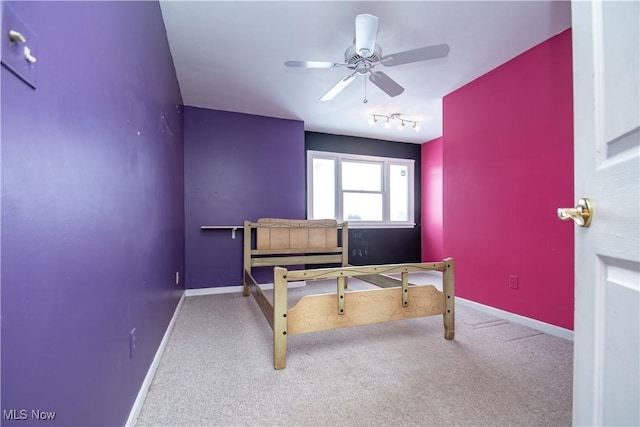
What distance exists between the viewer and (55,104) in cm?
71

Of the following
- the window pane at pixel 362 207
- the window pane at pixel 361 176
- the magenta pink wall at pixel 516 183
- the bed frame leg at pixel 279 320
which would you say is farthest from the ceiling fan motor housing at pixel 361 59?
the window pane at pixel 362 207

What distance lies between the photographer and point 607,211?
547mm

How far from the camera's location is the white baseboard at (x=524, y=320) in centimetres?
222

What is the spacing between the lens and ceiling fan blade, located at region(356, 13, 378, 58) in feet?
5.61

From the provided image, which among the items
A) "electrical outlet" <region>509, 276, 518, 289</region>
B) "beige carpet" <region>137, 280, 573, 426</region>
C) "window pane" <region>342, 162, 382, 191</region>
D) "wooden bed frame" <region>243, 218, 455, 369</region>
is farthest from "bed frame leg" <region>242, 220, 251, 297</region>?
"electrical outlet" <region>509, 276, 518, 289</region>

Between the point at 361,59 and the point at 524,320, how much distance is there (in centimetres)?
266

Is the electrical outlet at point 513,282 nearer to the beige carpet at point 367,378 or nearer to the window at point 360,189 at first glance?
the beige carpet at point 367,378

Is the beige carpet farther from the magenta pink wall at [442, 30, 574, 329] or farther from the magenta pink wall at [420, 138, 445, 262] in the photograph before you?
the magenta pink wall at [420, 138, 445, 262]

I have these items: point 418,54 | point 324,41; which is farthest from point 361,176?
point 418,54

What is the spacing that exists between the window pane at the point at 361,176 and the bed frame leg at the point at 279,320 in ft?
11.1

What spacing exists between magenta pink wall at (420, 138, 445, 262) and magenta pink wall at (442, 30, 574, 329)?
1.71 meters

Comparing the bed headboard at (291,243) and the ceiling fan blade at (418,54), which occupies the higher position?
the ceiling fan blade at (418,54)

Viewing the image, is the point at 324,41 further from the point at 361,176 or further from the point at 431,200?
the point at 431,200

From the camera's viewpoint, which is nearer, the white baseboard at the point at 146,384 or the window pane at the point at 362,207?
the white baseboard at the point at 146,384
